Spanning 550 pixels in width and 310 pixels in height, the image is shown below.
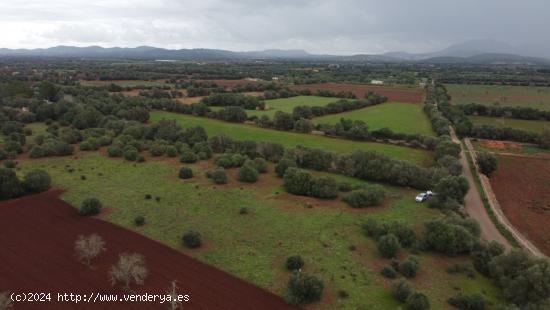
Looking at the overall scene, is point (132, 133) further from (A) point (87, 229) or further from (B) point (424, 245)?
(B) point (424, 245)

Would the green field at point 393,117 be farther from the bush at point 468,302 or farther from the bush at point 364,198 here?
the bush at point 468,302

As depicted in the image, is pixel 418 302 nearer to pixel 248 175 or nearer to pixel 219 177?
pixel 248 175

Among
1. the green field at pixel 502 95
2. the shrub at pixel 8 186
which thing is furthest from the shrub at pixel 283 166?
the green field at pixel 502 95

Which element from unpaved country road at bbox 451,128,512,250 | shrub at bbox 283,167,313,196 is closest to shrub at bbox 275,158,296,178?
shrub at bbox 283,167,313,196

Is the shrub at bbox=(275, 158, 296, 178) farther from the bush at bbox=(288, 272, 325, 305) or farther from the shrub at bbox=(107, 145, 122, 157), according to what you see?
the bush at bbox=(288, 272, 325, 305)

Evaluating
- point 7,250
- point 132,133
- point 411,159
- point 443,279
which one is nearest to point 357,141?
point 411,159

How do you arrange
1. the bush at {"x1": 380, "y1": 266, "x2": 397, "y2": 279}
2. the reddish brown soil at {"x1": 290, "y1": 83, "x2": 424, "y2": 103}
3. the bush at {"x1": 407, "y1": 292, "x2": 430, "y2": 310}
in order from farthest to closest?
the reddish brown soil at {"x1": 290, "y1": 83, "x2": 424, "y2": 103} < the bush at {"x1": 380, "y1": 266, "x2": 397, "y2": 279} < the bush at {"x1": 407, "y1": 292, "x2": 430, "y2": 310}

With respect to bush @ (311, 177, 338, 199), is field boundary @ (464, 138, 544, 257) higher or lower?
lower
